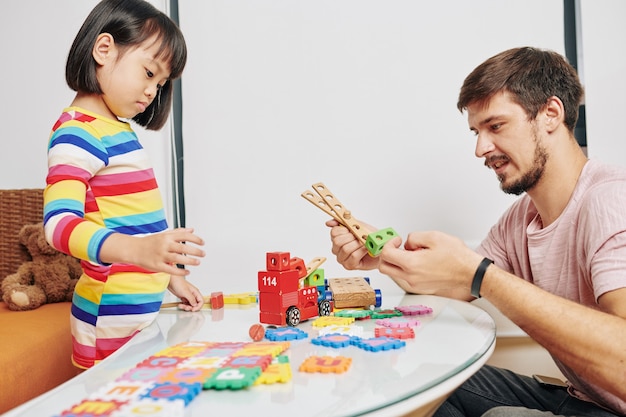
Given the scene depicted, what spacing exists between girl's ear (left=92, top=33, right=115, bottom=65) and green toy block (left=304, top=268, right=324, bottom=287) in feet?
1.84

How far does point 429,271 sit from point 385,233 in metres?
0.10

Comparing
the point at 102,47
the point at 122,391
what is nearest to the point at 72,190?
the point at 102,47

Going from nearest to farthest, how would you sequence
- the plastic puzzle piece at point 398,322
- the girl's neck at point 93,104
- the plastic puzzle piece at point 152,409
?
the plastic puzzle piece at point 152,409, the plastic puzzle piece at point 398,322, the girl's neck at point 93,104

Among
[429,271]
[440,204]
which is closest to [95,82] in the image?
[429,271]

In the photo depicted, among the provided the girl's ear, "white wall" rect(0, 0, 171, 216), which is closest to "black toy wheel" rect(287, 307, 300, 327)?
the girl's ear

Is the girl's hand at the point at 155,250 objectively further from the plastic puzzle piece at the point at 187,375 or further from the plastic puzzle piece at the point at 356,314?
the plastic puzzle piece at the point at 356,314

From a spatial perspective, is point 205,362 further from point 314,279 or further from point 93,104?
point 93,104

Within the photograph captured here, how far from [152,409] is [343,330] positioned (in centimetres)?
38

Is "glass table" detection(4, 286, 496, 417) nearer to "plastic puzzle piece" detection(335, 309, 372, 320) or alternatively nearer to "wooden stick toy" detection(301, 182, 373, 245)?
"plastic puzzle piece" detection(335, 309, 372, 320)

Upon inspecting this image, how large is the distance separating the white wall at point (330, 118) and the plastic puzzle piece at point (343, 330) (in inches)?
29.0

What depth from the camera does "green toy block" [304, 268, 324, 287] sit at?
1.02 metres

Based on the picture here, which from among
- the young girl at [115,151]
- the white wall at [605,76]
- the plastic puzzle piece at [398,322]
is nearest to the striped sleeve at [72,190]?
the young girl at [115,151]

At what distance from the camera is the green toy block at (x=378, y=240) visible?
91 cm

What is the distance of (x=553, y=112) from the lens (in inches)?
44.3
